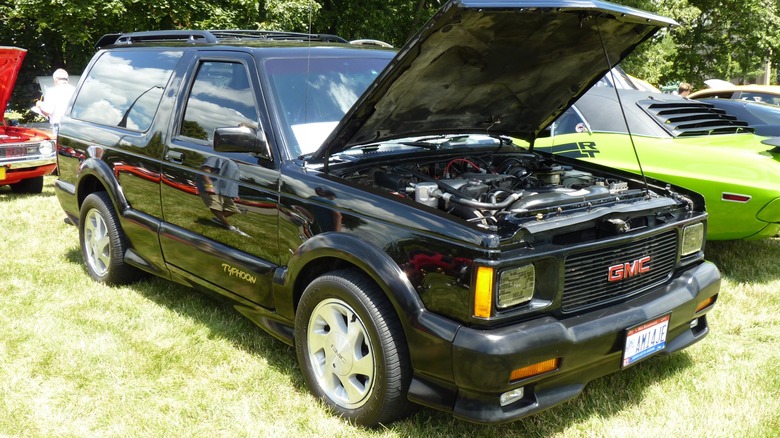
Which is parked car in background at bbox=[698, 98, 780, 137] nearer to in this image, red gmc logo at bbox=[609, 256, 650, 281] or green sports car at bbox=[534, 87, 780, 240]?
green sports car at bbox=[534, 87, 780, 240]

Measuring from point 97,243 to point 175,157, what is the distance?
5.12 ft

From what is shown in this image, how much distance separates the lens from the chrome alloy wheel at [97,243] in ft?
16.9

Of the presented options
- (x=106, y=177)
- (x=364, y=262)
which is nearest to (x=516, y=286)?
(x=364, y=262)

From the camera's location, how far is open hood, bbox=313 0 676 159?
9.75 ft

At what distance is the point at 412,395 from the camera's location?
287 cm

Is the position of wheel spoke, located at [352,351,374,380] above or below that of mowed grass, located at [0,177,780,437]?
above

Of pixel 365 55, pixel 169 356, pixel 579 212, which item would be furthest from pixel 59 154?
pixel 579 212

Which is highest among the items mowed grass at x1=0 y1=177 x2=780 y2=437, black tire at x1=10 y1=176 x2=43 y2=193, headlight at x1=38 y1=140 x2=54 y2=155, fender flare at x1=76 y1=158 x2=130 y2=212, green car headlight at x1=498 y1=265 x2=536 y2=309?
green car headlight at x1=498 y1=265 x2=536 y2=309

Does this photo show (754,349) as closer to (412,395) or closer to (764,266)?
(764,266)

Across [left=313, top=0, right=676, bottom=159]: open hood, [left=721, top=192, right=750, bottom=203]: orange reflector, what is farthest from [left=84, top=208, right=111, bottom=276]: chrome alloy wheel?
[left=721, top=192, right=750, bottom=203]: orange reflector

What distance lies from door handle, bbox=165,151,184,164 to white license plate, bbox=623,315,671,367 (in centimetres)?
270

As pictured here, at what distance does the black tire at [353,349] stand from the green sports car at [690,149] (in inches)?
111

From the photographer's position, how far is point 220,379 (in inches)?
147

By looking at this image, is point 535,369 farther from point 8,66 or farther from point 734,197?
point 8,66
